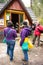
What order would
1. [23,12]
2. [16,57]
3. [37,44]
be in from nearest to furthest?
[16,57], [37,44], [23,12]

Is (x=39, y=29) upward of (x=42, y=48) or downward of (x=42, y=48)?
upward

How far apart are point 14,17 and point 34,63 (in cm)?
1275

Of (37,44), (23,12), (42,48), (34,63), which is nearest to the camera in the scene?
(34,63)

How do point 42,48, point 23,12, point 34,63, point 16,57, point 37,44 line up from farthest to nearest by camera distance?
point 23,12 < point 37,44 < point 42,48 < point 16,57 < point 34,63

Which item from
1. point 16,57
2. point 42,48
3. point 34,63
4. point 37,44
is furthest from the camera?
point 37,44

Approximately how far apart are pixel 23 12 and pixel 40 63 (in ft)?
39.6

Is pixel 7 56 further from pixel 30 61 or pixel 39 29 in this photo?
pixel 39 29

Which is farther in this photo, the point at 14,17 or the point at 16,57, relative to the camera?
the point at 14,17

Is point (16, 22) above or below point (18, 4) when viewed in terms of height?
below

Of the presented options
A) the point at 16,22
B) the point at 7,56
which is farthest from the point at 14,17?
the point at 7,56

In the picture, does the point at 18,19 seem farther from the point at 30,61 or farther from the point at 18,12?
the point at 30,61

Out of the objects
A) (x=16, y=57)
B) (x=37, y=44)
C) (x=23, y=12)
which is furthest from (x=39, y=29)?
(x=23, y=12)

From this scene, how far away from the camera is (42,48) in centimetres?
1421

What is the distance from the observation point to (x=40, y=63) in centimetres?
1045
